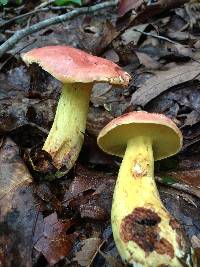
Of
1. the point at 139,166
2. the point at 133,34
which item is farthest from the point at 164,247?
the point at 133,34

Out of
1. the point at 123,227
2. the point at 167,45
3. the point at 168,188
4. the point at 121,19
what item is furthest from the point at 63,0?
the point at 123,227

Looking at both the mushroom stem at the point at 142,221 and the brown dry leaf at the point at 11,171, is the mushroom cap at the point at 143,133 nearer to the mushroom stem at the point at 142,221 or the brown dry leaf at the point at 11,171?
the mushroom stem at the point at 142,221

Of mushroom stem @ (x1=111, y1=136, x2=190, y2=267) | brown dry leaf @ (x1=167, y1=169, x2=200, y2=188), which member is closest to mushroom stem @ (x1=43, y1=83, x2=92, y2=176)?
mushroom stem @ (x1=111, y1=136, x2=190, y2=267)

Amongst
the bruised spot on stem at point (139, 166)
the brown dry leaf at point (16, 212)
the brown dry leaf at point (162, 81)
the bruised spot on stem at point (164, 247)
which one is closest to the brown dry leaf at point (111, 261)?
the bruised spot on stem at point (164, 247)

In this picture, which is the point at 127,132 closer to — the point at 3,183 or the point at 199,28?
the point at 3,183

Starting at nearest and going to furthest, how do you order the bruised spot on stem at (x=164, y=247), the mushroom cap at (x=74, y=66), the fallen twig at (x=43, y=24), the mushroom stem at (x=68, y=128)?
the bruised spot on stem at (x=164, y=247) → the mushroom cap at (x=74, y=66) → the mushroom stem at (x=68, y=128) → the fallen twig at (x=43, y=24)

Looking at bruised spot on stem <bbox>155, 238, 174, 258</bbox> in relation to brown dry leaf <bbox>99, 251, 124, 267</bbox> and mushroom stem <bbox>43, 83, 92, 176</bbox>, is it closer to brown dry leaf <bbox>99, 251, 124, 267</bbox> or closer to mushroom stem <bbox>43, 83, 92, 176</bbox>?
brown dry leaf <bbox>99, 251, 124, 267</bbox>
